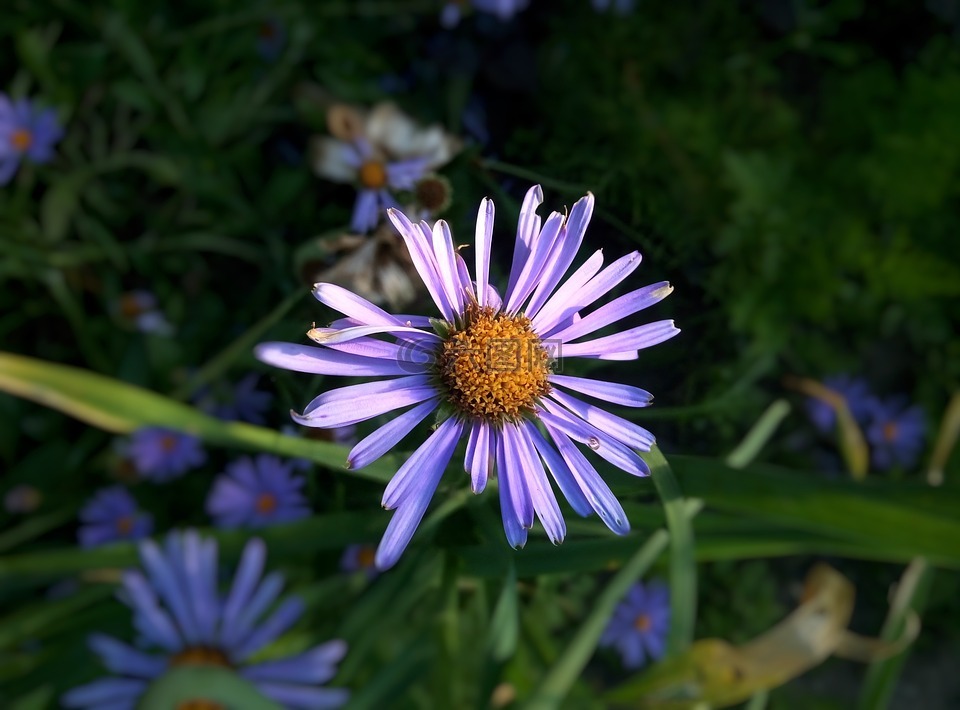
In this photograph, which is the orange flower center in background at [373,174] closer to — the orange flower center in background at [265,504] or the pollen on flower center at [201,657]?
the orange flower center in background at [265,504]

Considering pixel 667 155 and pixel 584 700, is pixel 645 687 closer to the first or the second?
pixel 584 700

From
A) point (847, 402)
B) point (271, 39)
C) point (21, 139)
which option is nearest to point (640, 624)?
point (847, 402)

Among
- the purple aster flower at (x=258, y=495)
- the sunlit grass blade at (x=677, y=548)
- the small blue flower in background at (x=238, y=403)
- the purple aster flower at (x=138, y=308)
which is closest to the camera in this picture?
the sunlit grass blade at (x=677, y=548)

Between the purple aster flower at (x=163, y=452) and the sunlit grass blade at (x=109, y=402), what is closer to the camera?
the sunlit grass blade at (x=109, y=402)

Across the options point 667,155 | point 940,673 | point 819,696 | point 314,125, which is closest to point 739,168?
point 667,155

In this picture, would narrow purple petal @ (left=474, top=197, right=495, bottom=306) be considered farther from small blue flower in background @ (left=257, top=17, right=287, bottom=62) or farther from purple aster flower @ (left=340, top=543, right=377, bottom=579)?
small blue flower in background @ (left=257, top=17, right=287, bottom=62)

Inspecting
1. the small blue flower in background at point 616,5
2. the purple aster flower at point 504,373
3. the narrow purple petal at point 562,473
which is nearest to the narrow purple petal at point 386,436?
the purple aster flower at point 504,373
